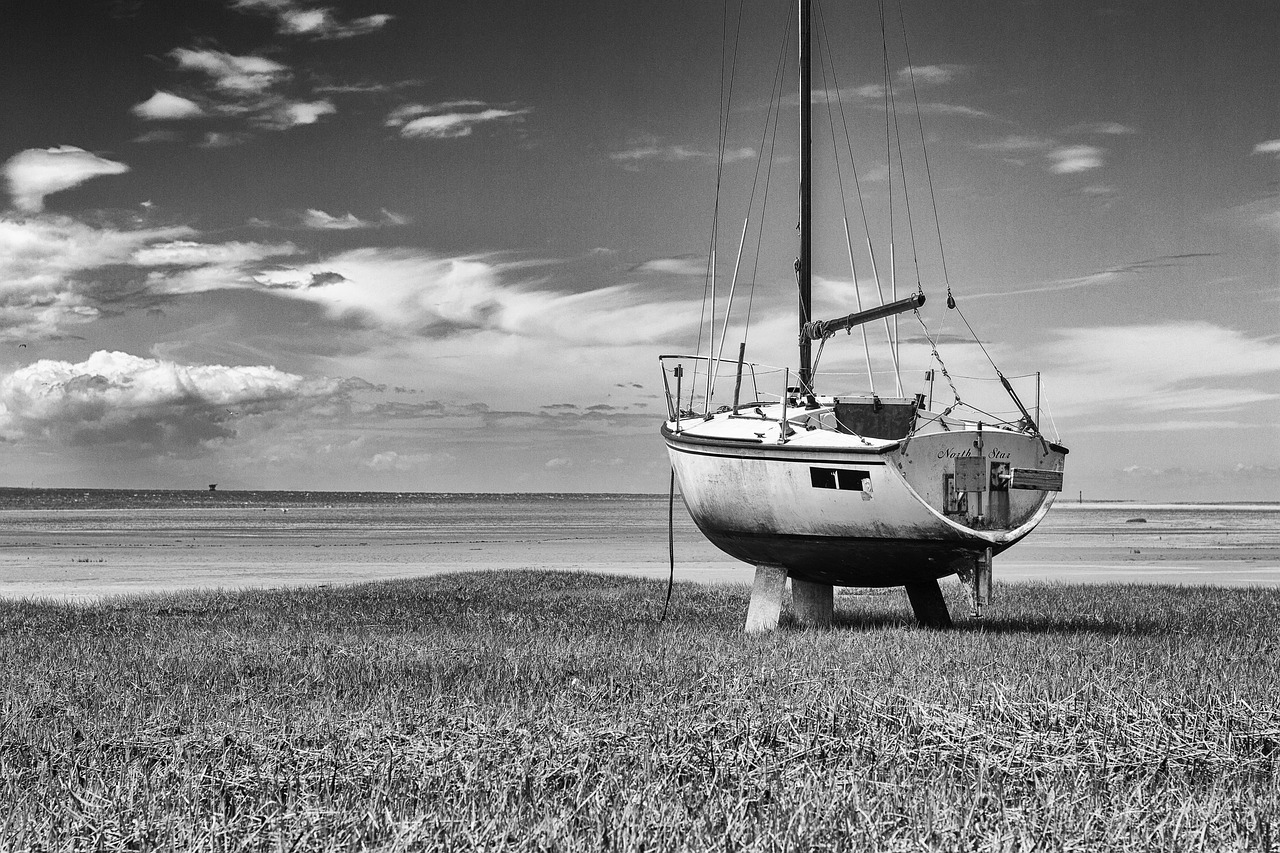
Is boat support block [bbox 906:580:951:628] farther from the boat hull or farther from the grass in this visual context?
the grass

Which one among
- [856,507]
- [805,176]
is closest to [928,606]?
[856,507]

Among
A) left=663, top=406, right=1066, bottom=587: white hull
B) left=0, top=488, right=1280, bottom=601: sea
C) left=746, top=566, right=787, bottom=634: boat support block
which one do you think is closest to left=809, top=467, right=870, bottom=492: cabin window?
left=663, top=406, right=1066, bottom=587: white hull

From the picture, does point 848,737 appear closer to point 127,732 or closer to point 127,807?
point 127,807

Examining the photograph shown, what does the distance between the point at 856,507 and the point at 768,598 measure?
5.75 feet

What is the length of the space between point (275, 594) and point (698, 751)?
1441 cm

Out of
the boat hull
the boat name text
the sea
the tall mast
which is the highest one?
the tall mast

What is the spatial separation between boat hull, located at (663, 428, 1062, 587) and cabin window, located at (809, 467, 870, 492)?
1 centimetres

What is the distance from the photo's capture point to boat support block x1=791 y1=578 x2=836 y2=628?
43.1ft

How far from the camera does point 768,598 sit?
41.7ft

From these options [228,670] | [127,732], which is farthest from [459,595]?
[127,732]

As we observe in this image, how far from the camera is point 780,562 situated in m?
12.6

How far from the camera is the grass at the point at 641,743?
4500mm

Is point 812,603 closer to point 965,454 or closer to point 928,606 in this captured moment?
point 928,606

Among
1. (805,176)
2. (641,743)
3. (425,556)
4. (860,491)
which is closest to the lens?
(641,743)
